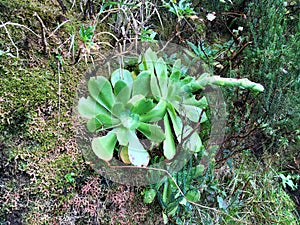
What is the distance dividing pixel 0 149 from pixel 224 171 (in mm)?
1022

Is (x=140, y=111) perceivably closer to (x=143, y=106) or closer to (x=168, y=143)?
(x=143, y=106)

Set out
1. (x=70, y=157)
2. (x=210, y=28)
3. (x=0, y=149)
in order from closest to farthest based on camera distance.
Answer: (x=0, y=149), (x=70, y=157), (x=210, y=28)

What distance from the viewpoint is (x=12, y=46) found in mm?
1022

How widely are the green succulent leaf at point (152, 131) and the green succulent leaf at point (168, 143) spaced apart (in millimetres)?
37

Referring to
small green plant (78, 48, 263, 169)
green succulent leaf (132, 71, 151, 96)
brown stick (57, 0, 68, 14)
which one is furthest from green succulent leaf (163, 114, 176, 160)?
brown stick (57, 0, 68, 14)

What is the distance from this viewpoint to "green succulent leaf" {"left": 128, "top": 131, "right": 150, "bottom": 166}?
98cm

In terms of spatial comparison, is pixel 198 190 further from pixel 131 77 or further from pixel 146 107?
pixel 131 77

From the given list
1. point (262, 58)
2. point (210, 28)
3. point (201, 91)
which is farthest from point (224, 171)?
point (210, 28)

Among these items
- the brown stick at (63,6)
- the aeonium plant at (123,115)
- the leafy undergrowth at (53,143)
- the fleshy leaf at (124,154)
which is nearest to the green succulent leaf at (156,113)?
the aeonium plant at (123,115)

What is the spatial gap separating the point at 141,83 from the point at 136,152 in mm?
265

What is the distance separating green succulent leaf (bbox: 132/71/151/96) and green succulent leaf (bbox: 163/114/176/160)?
139 mm

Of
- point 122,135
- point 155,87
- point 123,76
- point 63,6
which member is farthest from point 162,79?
point 63,6

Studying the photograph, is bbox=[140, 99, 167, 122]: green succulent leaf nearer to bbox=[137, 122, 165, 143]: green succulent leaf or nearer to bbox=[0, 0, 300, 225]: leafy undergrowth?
bbox=[137, 122, 165, 143]: green succulent leaf

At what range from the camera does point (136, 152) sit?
988mm
